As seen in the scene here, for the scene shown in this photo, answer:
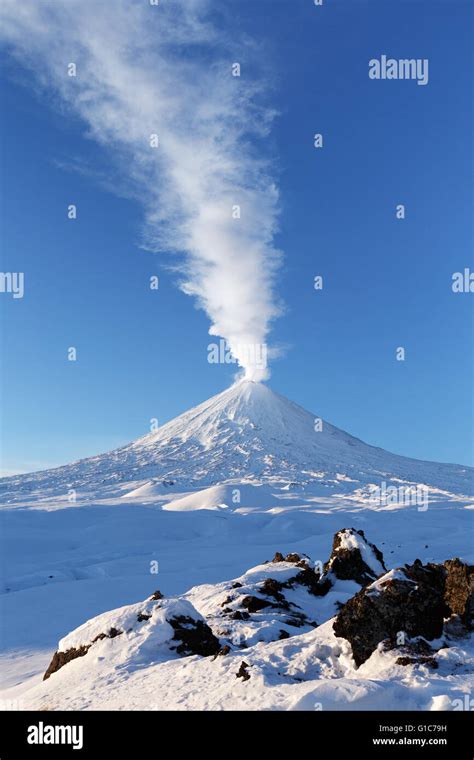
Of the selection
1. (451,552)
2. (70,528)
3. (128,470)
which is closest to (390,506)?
(451,552)

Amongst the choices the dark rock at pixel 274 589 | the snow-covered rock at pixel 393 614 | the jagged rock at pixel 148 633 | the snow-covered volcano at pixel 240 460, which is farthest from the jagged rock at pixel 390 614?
the snow-covered volcano at pixel 240 460

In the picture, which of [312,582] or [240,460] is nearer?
[312,582]

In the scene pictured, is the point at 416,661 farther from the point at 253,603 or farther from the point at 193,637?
the point at 253,603

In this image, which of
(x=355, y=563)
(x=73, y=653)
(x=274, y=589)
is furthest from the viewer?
(x=355, y=563)

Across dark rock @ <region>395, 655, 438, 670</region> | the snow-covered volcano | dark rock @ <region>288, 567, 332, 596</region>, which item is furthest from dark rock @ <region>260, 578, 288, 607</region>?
the snow-covered volcano

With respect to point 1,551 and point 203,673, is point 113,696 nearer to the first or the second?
point 203,673


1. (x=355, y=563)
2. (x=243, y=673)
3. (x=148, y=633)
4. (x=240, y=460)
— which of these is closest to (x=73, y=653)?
(x=148, y=633)

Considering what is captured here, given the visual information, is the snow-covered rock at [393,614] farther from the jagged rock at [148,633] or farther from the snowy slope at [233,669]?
the jagged rock at [148,633]
